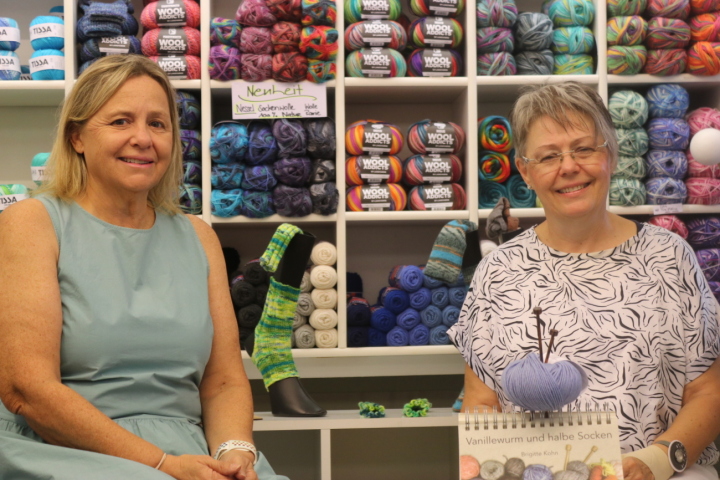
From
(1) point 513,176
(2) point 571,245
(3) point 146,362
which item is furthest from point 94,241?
(1) point 513,176

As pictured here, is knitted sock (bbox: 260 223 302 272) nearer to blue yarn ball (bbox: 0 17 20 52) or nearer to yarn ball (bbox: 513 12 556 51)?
yarn ball (bbox: 513 12 556 51)

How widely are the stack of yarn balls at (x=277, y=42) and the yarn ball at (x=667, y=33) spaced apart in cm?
106

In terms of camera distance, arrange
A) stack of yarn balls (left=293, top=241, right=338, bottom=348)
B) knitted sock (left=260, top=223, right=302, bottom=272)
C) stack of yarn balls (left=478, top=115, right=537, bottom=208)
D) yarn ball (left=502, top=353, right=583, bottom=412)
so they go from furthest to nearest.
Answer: stack of yarn balls (left=478, top=115, right=537, bottom=208), stack of yarn balls (left=293, top=241, right=338, bottom=348), knitted sock (left=260, top=223, right=302, bottom=272), yarn ball (left=502, top=353, right=583, bottom=412)

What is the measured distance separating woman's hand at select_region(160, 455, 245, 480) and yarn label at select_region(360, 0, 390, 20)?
1.73 m

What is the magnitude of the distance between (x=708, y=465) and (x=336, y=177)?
1.47m

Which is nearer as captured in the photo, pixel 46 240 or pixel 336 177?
pixel 46 240

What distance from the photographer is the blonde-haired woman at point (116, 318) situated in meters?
1.12

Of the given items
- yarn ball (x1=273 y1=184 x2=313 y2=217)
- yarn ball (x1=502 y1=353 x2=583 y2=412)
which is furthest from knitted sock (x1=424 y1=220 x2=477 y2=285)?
yarn ball (x1=502 y1=353 x2=583 y2=412)

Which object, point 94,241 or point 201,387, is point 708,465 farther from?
point 94,241

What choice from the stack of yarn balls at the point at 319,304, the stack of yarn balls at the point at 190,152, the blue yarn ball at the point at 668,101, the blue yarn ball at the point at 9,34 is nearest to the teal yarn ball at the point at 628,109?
the blue yarn ball at the point at 668,101

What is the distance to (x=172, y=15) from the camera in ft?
7.94

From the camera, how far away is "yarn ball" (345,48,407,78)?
243 cm

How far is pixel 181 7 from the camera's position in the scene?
2416 millimetres

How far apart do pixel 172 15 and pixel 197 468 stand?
5.70 ft
